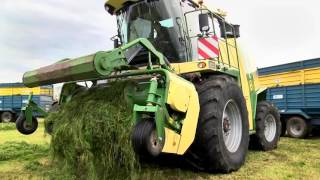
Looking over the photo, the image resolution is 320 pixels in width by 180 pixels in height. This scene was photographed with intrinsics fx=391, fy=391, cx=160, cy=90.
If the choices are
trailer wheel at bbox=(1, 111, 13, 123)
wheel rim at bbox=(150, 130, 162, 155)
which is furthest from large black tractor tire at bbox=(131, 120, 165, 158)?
trailer wheel at bbox=(1, 111, 13, 123)

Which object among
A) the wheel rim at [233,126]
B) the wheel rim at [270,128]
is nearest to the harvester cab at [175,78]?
the wheel rim at [233,126]

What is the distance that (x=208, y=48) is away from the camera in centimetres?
590

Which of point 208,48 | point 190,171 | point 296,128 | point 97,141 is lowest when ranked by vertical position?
point 190,171

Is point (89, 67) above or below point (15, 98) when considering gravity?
above

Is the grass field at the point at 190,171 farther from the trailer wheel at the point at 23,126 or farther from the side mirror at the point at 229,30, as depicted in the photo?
the side mirror at the point at 229,30

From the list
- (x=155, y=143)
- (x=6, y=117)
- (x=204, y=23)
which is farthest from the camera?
(x=6, y=117)

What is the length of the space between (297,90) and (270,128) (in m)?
3.82

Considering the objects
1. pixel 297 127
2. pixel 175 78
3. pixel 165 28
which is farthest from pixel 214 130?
pixel 297 127

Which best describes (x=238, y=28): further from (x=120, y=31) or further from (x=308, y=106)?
(x=308, y=106)

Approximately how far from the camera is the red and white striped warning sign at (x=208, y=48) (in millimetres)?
5879

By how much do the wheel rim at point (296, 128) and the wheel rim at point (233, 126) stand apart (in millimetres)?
6223

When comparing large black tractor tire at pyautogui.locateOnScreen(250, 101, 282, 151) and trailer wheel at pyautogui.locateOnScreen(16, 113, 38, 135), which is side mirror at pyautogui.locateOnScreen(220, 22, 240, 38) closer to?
large black tractor tire at pyautogui.locateOnScreen(250, 101, 282, 151)

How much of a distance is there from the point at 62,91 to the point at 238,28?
11.9 ft

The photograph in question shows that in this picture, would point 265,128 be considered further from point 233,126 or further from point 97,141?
point 97,141
